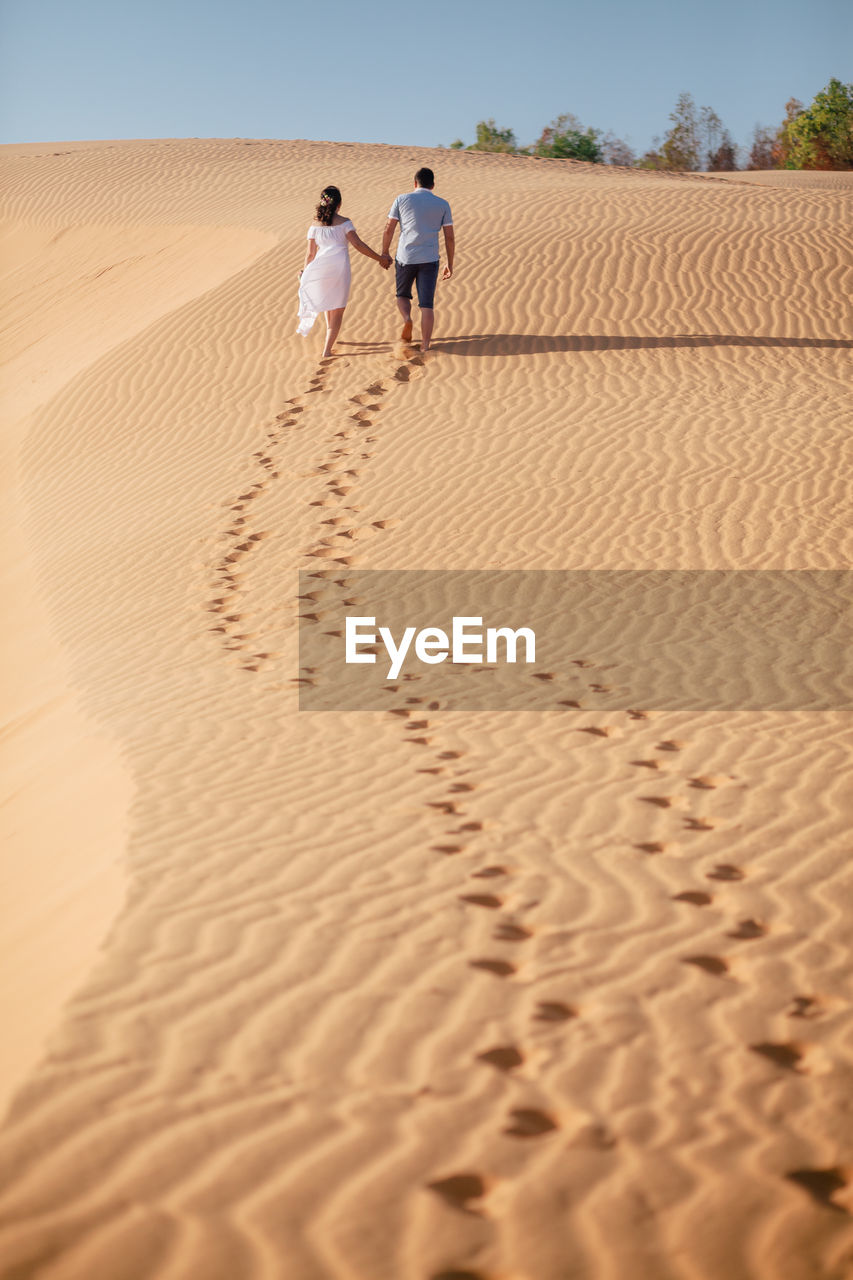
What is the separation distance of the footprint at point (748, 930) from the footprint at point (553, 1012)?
70 cm

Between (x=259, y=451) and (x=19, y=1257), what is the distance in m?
9.23

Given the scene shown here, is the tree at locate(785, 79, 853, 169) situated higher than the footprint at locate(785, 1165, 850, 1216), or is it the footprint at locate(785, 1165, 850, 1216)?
the tree at locate(785, 79, 853, 169)

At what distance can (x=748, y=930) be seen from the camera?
342 centimetres

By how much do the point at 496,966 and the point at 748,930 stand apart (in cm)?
88

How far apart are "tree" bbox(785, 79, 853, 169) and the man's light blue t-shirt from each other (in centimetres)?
3745

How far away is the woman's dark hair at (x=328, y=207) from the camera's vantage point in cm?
1140

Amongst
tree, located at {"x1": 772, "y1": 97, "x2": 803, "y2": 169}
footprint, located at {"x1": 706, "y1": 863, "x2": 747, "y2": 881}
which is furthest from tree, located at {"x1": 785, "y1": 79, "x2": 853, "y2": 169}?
footprint, located at {"x1": 706, "y1": 863, "x2": 747, "y2": 881}

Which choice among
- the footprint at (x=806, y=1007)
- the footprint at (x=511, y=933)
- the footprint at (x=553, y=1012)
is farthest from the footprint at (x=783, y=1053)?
the footprint at (x=511, y=933)

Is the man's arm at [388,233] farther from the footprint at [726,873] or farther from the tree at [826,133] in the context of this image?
the tree at [826,133]

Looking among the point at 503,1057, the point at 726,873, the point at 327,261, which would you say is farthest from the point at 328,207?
the point at 503,1057

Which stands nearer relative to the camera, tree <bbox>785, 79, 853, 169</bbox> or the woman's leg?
the woman's leg

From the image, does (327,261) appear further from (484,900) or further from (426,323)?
(484,900)

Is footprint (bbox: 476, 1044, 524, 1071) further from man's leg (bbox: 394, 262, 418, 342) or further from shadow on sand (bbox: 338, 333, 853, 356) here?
shadow on sand (bbox: 338, 333, 853, 356)

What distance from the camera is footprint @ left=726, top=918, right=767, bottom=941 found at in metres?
3.38
